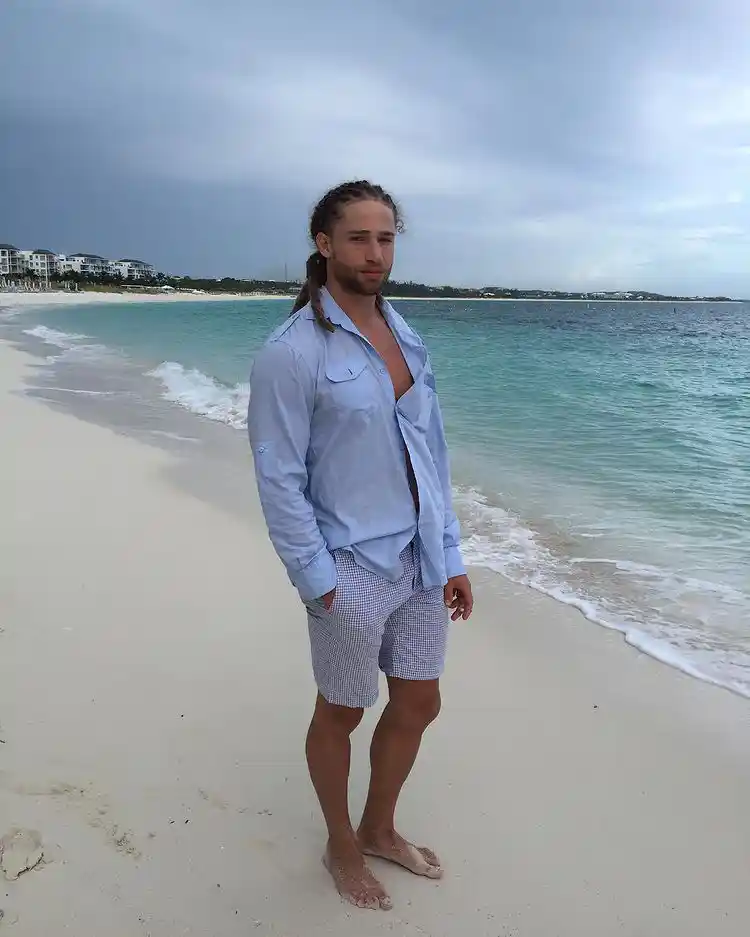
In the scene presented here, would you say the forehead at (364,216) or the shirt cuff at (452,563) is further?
the shirt cuff at (452,563)

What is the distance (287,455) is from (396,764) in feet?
3.35

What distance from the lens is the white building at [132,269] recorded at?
15925 centimetres

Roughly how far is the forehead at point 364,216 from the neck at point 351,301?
15 cm

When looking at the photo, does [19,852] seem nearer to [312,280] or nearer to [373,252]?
[312,280]

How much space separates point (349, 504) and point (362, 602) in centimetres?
25

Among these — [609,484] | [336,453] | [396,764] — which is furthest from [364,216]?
[609,484]

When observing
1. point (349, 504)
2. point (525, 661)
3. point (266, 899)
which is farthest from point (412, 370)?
point (525, 661)

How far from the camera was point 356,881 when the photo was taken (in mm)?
2154

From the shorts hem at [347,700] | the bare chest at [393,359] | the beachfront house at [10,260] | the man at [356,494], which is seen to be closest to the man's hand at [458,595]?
the man at [356,494]

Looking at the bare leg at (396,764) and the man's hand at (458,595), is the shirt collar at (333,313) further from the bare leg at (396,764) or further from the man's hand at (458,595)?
the bare leg at (396,764)

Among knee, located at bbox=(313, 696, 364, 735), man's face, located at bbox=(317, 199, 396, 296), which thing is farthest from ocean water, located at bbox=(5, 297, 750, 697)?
man's face, located at bbox=(317, 199, 396, 296)

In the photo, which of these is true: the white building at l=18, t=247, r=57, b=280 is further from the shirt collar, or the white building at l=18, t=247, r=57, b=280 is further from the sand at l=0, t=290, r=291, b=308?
the shirt collar

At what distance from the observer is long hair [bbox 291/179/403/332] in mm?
1929

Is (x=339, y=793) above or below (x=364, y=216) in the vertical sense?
below
